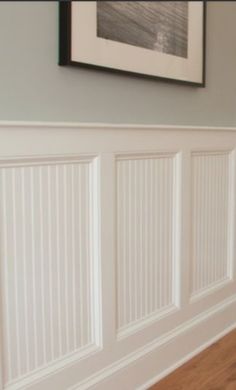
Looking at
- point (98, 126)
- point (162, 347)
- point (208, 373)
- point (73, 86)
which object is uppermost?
point (73, 86)

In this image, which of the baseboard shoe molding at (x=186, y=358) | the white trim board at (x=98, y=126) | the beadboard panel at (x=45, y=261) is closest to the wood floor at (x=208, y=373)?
the baseboard shoe molding at (x=186, y=358)

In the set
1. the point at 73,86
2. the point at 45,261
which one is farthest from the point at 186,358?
the point at 73,86

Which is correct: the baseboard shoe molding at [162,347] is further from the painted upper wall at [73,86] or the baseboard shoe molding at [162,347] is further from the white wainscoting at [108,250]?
the painted upper wall at [73,86]

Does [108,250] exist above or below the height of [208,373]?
above

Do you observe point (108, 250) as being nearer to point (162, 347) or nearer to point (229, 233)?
point (162, 347)

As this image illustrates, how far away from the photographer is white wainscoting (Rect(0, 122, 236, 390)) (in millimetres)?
1232

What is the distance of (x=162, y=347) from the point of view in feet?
5.86

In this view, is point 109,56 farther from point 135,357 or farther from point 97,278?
point 135,357

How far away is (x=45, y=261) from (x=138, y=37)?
2.79ft

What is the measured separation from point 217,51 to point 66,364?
148cm

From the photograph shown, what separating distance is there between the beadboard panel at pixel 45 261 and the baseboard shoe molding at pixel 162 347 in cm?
14

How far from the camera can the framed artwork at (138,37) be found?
135 centimetres

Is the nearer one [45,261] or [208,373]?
[45,261]

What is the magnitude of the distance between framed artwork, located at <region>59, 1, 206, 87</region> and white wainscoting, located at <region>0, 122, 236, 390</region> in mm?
219
